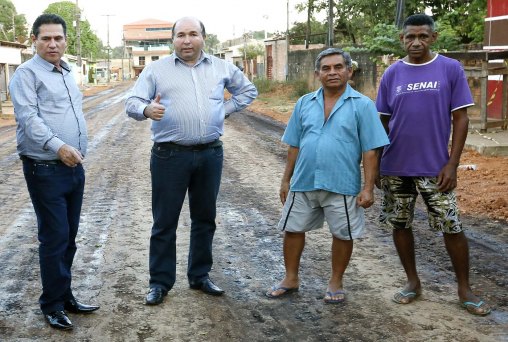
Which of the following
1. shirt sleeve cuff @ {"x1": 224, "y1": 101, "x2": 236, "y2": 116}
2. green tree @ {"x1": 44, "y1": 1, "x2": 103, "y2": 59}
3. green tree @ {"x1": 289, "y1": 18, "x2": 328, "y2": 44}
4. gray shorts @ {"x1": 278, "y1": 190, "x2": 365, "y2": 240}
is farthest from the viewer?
green tree @ {"x1": 44, "y1": 1, "x2": 103, "y2": 59}

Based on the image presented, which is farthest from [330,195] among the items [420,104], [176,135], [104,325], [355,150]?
[104,325]

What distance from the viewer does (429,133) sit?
4238 millimetres

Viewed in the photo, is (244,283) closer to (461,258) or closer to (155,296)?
(155,296)

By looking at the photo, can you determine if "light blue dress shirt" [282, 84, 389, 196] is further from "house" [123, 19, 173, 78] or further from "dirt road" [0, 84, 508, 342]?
"house" [123, 19, 173, 78]

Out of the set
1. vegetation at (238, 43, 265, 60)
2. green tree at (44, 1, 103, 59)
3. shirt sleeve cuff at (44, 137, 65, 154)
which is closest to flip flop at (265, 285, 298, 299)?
shirt sleeve cuff at (44, 137, 65, 154)

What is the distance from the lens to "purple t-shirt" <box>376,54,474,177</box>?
418cm

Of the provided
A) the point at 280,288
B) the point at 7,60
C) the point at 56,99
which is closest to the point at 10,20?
the point at 7,60

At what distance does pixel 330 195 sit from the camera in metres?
4.41

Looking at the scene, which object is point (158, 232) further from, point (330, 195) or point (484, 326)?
point (484, 326)

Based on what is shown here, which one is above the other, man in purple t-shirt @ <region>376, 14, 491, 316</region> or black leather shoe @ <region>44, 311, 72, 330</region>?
man in purple t-shirt @ <region>376, 14, 491, 316</region>

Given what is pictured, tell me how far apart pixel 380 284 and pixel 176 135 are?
1.85m

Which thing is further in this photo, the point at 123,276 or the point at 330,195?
the point at 123,276

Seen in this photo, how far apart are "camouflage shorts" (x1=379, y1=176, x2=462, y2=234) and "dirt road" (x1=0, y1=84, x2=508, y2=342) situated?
0.55m

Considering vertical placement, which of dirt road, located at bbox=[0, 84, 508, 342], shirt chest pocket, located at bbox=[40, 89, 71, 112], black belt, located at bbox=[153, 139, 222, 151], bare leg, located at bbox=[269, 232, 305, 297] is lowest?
dirt road, located at bbox=[0, 84, 508, 342]
